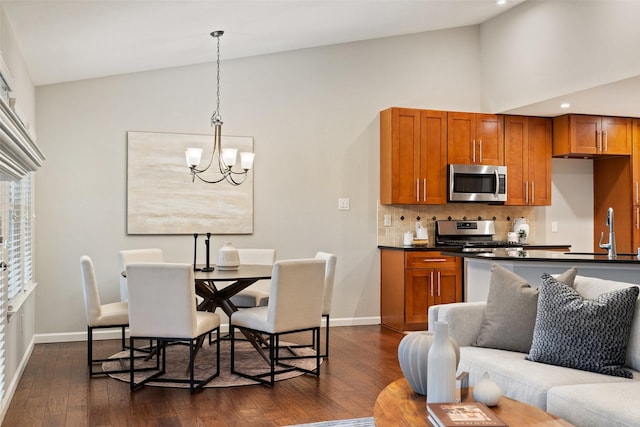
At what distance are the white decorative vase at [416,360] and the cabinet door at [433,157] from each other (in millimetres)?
4115

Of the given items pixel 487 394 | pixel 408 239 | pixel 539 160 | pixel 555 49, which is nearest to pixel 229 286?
pixel 408 239

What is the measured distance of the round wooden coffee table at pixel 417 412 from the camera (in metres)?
2.15

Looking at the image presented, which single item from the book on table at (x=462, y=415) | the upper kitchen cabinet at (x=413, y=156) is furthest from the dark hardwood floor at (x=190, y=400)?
the upper kitchen cabinet at (x=413, y=156)

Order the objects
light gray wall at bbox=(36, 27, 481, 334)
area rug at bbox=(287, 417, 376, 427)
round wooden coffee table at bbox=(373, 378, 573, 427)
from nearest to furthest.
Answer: round wooden coffee table at bbox=(373, 378, 573, 427) < area rug at bbox=(287, 417, 376, 427) < light gray wall at bbox=(36, 27, 481, 334)

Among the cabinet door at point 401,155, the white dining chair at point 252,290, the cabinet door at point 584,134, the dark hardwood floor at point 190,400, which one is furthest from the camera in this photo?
the cabinet door at point 584,134

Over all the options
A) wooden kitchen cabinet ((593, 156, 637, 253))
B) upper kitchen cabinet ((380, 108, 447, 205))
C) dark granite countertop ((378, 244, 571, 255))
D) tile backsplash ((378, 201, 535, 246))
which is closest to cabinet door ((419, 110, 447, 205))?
upper kitchen cabinet ((380, 108, 447, 205))

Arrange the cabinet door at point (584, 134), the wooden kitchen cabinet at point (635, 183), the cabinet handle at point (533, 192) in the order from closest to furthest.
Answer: the cabinet door at point (584, 134)
the wooden kitchen cabinet at point (635, 183)
the cabinet handle at point (533, 192)

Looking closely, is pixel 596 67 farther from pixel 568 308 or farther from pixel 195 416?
pixel 195 416

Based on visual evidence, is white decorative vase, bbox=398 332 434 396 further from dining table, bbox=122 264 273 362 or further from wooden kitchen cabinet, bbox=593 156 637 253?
wooden kitchen cabinet, bbox=593 156 637 253

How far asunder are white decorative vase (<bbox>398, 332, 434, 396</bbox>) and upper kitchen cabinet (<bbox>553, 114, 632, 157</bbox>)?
16.0 feet

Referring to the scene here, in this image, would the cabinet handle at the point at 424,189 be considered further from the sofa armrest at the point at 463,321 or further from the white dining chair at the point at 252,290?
the sofa armrest at the point at 463,321

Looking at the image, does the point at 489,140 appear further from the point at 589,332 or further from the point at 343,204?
→ the point at 589,332

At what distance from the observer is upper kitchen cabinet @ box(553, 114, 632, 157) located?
6.59 meters

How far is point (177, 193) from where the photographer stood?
5.90 m
